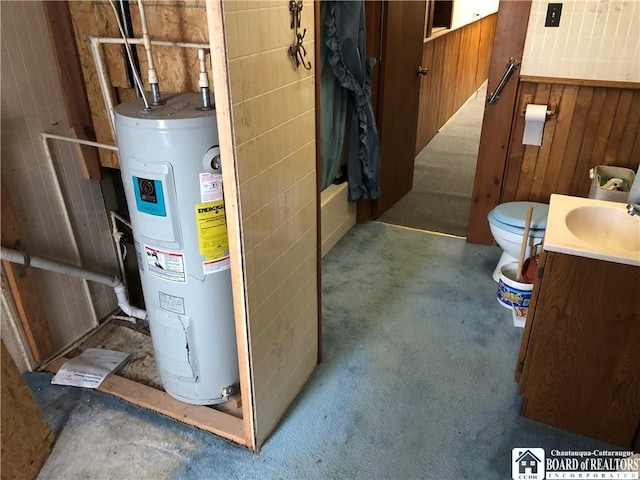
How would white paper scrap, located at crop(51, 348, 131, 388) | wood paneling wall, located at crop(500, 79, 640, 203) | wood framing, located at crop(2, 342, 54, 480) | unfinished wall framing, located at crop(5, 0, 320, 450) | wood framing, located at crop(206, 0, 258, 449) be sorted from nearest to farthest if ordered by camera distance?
wood framing, located at crop(2, 342, 54, 480), wood framing, located at crop(206, 0, 258, 449), unfinished wall framing, located at crop(5, 0, 320, 450), white paper scrap, located at crop(51, 348, 131, 388), wood paneling wall, located at crop(500, 79, 640, 203)

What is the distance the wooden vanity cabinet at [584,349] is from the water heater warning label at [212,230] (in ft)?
3.44

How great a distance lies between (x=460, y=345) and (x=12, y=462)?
Result: 1808 millimetres

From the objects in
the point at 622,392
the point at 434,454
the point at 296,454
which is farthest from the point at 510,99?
the point at 296,454

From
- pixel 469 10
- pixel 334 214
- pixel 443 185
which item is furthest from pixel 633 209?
Result: pixel 469 10

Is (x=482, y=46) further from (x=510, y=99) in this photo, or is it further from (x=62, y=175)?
(x=62, y=175)

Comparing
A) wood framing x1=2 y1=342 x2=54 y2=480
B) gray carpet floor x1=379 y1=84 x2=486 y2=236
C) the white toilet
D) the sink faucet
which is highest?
the sink faucet

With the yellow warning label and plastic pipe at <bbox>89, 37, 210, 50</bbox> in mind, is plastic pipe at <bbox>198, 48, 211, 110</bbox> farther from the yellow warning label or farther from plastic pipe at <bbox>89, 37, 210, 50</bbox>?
the yellow warning label

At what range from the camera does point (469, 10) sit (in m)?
5.79

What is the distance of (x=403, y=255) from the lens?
10.3 feet

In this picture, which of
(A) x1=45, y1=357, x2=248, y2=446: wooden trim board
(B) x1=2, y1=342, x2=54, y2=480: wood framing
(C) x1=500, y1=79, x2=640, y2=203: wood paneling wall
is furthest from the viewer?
(C) x1=500, y1=79, x2=640, y2=203: wood paneling wall

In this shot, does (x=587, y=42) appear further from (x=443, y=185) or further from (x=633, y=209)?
(x=443, y=185)

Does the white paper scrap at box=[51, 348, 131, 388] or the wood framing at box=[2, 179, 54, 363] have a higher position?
the wood framing at box=[2, 179, 54, 363]

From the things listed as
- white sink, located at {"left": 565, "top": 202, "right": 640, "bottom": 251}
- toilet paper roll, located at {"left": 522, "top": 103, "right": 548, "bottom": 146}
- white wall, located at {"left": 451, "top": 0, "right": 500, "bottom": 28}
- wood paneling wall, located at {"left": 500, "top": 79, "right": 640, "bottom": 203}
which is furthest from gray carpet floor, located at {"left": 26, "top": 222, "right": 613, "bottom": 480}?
white wall, located at {"left": 451, "top": 0, "right": 500, "bottom": 28}

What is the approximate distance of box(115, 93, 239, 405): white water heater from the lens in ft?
5.01
